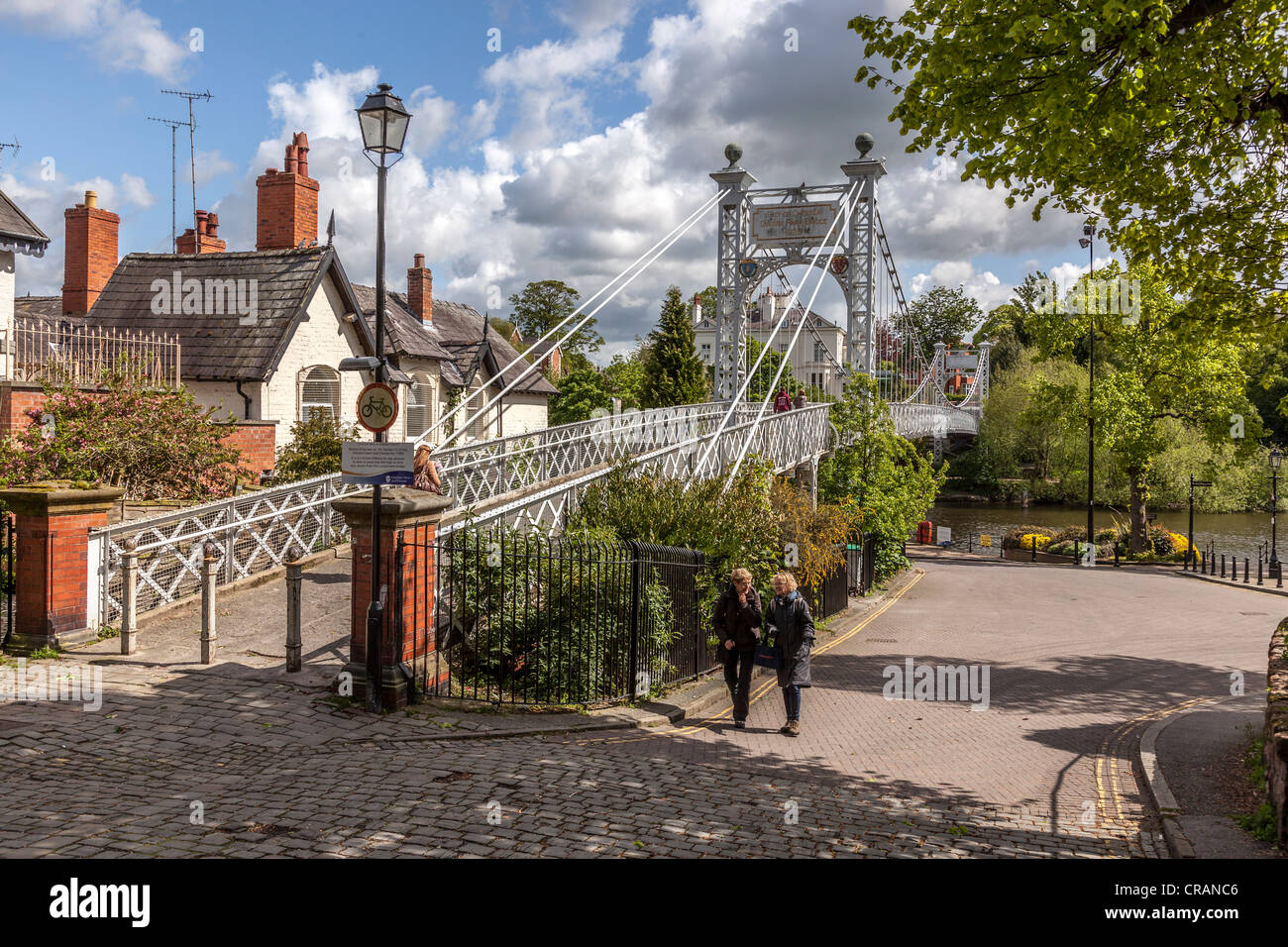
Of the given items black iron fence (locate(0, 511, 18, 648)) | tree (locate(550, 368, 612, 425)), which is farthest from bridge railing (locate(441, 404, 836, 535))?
tree (locate(550, 368, 612, 425))

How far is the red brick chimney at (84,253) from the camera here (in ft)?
82.3

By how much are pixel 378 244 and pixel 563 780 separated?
5.22 metres

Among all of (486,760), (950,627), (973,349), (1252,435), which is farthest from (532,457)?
(973,349)

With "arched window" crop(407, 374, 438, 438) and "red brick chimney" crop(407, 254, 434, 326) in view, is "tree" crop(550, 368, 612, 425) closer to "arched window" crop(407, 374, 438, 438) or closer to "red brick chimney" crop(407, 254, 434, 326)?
"red brick chimney" crop(407, 254, 434, 326)

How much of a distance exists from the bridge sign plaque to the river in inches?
698

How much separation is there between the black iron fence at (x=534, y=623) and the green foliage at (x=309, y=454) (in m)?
8.60

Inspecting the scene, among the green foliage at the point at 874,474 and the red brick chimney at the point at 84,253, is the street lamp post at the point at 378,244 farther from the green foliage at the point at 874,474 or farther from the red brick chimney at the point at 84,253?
the red brick chimney at the point at 84,253

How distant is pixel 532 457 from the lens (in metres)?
18.8

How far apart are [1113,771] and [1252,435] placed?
1115 inches

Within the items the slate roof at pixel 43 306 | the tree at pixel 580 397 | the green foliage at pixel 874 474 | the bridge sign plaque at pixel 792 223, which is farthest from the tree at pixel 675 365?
the slate roof at pixel 43 306

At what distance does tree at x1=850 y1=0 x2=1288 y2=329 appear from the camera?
731cm

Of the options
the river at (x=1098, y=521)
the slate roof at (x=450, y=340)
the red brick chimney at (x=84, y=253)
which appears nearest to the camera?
the red brick chimney at (x=84, y=253)

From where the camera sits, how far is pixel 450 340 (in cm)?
3753
